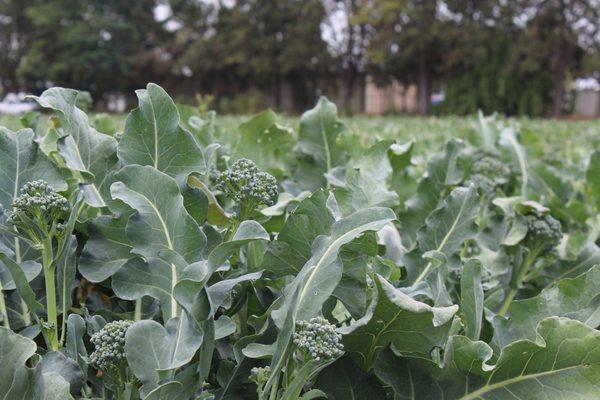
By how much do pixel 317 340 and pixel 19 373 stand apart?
0.34m

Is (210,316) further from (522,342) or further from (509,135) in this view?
(509,135)

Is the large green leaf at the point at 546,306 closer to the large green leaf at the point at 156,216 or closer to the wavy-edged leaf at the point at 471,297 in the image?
the wavy-edged leaf at the point at 471,297

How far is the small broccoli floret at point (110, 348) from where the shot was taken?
2.50ft

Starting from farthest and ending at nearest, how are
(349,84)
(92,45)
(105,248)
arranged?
1. (92,45)
2. (349,84)
3. (105,248)

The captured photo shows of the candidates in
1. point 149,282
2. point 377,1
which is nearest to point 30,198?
point 149,282

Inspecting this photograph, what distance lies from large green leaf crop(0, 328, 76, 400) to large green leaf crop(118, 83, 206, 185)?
353mm

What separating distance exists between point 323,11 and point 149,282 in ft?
148

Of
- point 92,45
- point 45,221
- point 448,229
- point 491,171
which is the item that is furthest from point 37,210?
point 92,45

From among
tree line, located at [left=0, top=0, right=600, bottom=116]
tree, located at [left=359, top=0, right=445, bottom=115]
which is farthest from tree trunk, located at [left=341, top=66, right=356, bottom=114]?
tree, located at [left=359, top=0, right=445, bottom=115]

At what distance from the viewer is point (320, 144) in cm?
170

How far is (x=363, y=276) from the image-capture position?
2.88 feet

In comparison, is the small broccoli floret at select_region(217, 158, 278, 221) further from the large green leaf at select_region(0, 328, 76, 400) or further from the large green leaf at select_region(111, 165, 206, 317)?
the large green leaf at select_region(0, 328, 76, 400)

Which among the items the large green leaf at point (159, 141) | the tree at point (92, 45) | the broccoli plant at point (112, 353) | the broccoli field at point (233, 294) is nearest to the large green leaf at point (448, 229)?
the broccoli field at point (233, 294)

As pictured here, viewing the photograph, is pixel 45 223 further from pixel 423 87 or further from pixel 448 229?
pixel 423 87
